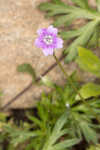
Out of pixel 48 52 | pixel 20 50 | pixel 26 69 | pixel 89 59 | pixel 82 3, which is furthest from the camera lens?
pixel 26 69

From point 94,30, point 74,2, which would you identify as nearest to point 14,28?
point 74,2

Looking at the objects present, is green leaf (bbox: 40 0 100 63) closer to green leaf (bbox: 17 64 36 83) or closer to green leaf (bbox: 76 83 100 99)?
green leaf (bbox: 76 83 100 99)

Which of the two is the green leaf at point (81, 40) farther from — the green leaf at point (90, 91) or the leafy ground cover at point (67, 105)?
the green leaf at point (90, 91)

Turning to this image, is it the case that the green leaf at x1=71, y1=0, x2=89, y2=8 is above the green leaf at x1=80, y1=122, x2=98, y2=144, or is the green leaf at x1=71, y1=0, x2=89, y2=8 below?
above

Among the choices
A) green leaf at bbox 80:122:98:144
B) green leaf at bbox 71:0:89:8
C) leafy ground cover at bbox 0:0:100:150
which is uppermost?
green leaf at bbox 71:0:89:8

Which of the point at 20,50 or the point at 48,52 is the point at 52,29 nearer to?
the point at 48,52

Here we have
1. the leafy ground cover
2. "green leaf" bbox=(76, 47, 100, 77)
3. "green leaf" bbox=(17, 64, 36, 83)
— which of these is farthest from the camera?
"green leaf" bbox=(17, 64, 36, 83)

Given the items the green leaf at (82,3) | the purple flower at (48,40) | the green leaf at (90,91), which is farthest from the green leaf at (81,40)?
the purple flower at (48,40)

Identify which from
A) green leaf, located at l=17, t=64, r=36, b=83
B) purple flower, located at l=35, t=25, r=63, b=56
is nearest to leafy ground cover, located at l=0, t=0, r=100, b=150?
green leaf, located at l=17, t=64, r=36, b=83

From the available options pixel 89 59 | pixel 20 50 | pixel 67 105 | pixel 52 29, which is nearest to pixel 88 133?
pixel 67 105
